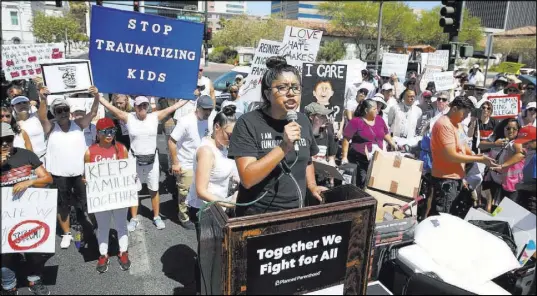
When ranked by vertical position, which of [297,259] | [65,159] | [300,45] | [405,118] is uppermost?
[300,45]

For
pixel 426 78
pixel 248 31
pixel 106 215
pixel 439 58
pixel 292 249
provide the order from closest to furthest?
pixel 292 249, pixel 106 215, pixel 426 78, pixel 439 58, pixel 248 31

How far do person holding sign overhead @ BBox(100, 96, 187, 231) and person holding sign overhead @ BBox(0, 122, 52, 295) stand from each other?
4.66ft

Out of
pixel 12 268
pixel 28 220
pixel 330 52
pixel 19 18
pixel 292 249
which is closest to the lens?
pixel 292 249

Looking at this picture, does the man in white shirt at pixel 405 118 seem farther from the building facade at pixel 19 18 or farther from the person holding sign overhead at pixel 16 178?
the building facade at pixel 19 18

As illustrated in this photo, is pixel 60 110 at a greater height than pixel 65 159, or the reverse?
pixel 60 110

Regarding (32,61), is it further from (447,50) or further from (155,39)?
(447,50)

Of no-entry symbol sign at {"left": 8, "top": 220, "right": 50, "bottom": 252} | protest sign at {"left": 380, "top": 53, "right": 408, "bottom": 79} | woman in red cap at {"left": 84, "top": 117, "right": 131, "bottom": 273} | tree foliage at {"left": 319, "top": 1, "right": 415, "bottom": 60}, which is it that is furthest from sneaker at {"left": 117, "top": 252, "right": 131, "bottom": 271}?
tree foliage at {"left": 319, "top": 1, "right": 415, "bottom": 60}

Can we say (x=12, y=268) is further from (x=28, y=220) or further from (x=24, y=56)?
(x=24, y=56)

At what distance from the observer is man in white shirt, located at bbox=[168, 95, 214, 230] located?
5.19 m

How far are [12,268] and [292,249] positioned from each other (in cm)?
289

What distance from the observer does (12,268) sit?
349 centimetres

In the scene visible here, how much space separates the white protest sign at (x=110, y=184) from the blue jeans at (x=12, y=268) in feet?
2.27

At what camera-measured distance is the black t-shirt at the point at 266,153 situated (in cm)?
228

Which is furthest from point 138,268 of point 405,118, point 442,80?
point 442,80
